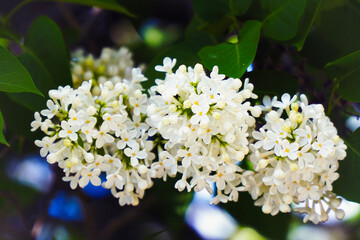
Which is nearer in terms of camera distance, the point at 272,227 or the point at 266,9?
the point at 266,9

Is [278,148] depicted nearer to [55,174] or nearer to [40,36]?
[40,36]

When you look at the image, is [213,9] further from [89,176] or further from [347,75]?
[89,176]

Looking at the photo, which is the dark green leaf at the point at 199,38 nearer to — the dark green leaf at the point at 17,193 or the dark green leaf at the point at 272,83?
the dark green leaf at the point at 272,83

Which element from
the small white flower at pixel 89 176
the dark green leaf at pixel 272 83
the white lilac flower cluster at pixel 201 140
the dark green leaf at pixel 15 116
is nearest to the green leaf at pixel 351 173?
the white lilac flower cluster at pixel 201 140

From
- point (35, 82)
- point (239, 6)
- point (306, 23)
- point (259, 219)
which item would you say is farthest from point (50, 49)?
point (259, 219)

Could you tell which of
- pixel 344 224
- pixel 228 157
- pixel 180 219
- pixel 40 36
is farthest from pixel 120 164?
pixel 344 224

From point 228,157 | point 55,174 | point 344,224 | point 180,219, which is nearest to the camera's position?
point 228,157
